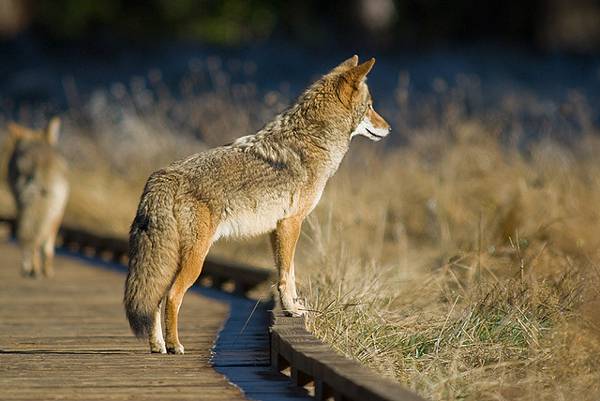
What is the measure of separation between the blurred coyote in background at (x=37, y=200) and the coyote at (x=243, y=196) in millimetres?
4723

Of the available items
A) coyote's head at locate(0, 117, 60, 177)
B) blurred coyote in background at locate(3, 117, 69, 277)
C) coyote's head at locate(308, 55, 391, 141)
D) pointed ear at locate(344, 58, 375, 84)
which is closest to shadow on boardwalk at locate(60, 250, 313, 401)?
coyote's head at locate(308, 55, 391, 141)

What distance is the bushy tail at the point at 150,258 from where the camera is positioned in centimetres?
750

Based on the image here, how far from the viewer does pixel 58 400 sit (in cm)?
632

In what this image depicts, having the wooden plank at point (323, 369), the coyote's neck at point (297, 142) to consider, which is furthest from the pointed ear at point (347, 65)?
the wooden plank at point (323, 369)

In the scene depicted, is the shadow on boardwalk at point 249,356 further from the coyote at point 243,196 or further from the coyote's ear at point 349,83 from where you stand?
the coyote's ear at point 349,83

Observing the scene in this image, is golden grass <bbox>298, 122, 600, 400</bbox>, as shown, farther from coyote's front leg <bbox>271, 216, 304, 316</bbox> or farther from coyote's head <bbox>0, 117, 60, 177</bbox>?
coyote's head <bbox>0, 117, 60, 177</bbox>

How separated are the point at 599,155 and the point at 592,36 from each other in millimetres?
16558

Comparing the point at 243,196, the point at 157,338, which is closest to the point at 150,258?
the point at 157,338

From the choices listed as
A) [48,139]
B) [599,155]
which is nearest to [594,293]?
[599,155]

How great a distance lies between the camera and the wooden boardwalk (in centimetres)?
661

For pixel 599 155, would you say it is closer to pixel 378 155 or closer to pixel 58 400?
pixel 378 155

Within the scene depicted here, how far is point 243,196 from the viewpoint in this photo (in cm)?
798

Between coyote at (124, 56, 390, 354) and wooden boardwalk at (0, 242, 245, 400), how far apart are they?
0.37 metres

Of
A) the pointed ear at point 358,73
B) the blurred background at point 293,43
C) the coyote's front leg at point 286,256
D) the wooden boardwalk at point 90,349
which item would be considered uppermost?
the blurred background at point 293,43
